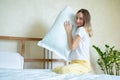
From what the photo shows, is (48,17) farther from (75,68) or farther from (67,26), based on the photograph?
(75,68)

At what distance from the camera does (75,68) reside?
1886 mm

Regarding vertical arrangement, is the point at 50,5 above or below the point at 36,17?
above

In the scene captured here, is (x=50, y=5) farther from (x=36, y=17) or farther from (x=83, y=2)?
(x=83, y=2)

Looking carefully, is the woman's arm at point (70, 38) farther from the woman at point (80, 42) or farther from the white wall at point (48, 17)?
the white wall at point (48, 17)

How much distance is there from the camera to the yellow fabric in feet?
5.97

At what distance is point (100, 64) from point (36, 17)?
115 centimetres

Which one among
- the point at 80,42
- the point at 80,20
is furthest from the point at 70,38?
the point at 80,20

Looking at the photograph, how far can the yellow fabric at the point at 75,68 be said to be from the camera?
5.97ft

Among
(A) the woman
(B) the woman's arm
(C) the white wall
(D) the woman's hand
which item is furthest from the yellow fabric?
(C) the white wall

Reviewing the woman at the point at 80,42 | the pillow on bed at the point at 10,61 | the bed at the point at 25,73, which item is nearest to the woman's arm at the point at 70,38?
the woman at the point at 80,42

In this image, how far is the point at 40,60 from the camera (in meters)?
Result: 2.55

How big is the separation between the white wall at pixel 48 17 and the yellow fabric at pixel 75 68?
2.69ft

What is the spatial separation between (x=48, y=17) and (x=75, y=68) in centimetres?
108

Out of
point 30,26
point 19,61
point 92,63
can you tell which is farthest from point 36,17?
point 92,63
